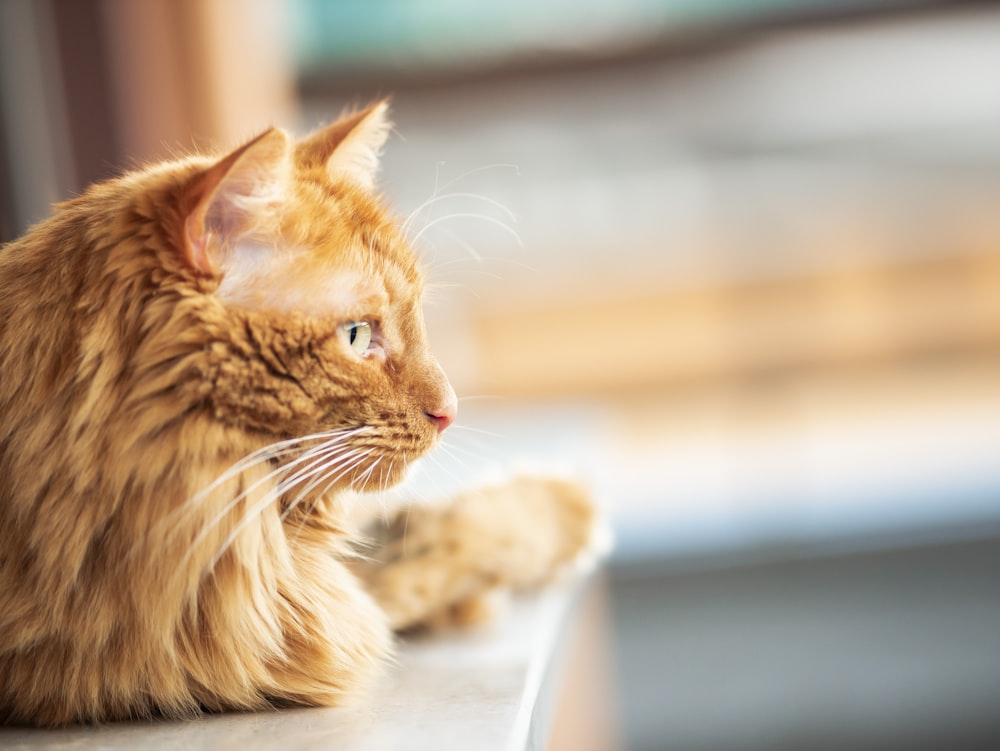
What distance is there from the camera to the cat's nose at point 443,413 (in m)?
0.80

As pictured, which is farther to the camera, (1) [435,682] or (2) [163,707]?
(1) [435,682]

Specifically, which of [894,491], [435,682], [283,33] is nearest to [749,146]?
[894,491]

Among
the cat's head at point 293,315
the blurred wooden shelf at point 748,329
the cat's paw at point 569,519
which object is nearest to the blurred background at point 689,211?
the blurred wooden shelf at point 748,329

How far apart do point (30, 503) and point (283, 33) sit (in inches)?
102

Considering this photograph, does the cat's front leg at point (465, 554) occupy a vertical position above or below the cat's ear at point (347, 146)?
below

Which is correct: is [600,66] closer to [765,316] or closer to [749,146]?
[749,146]

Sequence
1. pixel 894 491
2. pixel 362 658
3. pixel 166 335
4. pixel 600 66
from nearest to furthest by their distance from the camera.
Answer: pixel 166 335
pixel 362 658
pixel 894 491
pixel 600 66

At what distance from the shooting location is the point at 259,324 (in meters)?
0.70

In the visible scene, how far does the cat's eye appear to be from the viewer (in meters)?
0.74

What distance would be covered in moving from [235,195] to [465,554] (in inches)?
17.6

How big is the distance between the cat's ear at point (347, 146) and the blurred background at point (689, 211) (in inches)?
65.7

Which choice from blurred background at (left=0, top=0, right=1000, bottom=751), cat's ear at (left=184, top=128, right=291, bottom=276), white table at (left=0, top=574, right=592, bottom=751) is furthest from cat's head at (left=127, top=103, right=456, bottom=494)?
blurred background at (left=0, top=0, right=1000, bottom=751)

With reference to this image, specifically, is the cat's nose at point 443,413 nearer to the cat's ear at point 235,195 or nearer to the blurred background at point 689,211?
the cat's ear at point 235,195

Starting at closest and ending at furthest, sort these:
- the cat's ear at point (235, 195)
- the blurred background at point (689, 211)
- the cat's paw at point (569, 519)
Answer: the cat's ear at point (235, 195) → the cat's paw at point (569, 519) → the blurred background at point (689, 211)
